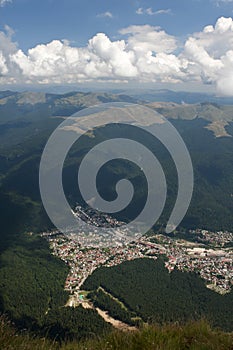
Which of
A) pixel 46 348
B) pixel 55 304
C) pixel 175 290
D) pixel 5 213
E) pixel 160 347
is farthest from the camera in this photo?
pixel 5 213

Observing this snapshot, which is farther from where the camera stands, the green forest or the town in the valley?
the town in the valley

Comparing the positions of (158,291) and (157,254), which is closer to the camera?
(158,291)

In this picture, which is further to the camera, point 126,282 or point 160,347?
point 126,282

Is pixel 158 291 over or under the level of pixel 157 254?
under

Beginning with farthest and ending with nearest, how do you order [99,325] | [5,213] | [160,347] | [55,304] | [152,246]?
[5,213] < [152,246] < [55,304] < [99,325] < [160,347]

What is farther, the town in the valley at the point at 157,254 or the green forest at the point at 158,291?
the town in the valley at the point at 157,254

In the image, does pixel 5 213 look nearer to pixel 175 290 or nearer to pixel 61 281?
pixel 61 281

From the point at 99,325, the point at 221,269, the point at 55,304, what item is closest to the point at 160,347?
the point at 99,325

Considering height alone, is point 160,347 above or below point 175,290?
above
